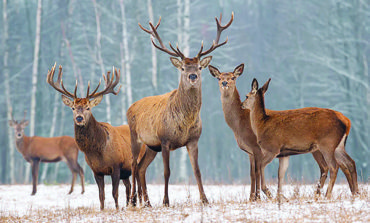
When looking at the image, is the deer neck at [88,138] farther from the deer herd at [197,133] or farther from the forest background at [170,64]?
the forest background at [170,64]

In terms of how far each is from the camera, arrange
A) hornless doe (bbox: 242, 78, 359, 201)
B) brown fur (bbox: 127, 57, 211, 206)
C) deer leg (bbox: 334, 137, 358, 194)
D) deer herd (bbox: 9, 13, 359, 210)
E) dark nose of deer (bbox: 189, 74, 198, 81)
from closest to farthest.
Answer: hornless doe (bbox: 242, 78, 359, 201) < deer herd (bbox: 9, 13, 359, 210) < deer leg (bbox: 334, 137, 358, 194) < dark nose of deer (bbox: 189, 74, 198, 81) < brown fur (bbox: 127, 57, 211, 206)

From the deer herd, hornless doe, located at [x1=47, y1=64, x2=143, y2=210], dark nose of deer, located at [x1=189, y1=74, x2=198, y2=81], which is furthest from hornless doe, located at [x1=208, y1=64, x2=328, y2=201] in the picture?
hornless doe, located at [x1=47, y1=64, x2=143, y2=210]

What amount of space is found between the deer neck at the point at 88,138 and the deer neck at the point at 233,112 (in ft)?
6.77

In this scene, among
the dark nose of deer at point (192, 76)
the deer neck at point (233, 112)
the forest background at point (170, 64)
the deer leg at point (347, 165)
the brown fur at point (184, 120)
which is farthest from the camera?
the forest background at point (170, 64)

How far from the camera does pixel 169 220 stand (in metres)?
6.32

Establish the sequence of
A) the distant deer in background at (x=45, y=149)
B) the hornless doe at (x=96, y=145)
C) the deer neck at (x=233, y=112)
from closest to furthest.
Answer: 1. the hornless doe at (x=96, y=145)
2. the deer neck at (x=233, y=112)
3. the distant deer in background at (x=45, y=149)

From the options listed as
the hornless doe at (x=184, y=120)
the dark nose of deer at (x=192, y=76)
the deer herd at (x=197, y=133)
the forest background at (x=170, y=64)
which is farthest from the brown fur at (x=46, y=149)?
the dark nose of deer at (x=192, y=76)

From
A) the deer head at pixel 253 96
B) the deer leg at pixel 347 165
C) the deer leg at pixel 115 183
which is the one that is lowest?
the deer leg at pixel 115 183

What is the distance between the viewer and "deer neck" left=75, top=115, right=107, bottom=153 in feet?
27.7

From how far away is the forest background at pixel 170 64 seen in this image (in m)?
22.2

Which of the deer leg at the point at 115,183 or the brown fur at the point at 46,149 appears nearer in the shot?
the deer leg at the point at 115,183

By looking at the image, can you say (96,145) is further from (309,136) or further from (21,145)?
(21,145)

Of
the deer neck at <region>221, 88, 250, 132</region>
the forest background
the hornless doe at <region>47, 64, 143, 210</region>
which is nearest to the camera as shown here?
the hornless doe at <region>47, 64, 143, 210</region>

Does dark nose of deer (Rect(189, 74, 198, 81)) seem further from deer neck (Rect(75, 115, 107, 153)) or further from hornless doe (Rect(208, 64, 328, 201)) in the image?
deer neck (Rect(75, 115, 107, 153))
